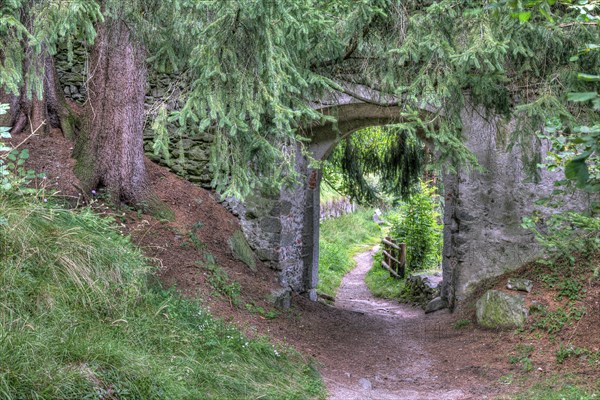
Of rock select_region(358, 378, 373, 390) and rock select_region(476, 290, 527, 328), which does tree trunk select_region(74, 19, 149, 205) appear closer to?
rock select_region(358, 378, 373, 390)

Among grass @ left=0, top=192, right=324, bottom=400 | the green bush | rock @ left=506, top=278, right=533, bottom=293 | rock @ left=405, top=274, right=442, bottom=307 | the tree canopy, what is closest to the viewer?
grass @ left=0, top=192, right=324, bottom=400

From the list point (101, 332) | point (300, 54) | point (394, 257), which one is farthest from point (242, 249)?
point (394, 257)

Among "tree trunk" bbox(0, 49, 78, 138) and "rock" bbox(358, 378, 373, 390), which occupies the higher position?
"tree trunk" bbox(0, 49, 78, 138)

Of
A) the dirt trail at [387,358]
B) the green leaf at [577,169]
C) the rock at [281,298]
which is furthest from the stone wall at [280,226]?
the green leaf at [577,169]

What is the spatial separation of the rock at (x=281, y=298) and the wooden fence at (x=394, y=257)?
6.42 metres

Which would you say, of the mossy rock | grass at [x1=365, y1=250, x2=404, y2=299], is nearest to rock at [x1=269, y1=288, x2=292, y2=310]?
the mossy rock

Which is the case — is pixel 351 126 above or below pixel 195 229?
above

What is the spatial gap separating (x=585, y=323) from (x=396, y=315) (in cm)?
424

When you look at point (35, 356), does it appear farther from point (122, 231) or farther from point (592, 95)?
point (592, 95)

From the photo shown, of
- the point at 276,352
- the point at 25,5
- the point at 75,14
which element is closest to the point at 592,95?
the point at 75,14

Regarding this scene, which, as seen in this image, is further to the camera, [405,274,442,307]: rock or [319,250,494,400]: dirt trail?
[405,274,442,307]: rock

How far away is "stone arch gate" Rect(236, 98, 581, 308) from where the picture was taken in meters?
7.48

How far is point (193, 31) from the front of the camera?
445 cm

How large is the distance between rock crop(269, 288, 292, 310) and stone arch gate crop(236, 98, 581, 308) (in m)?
0.75
